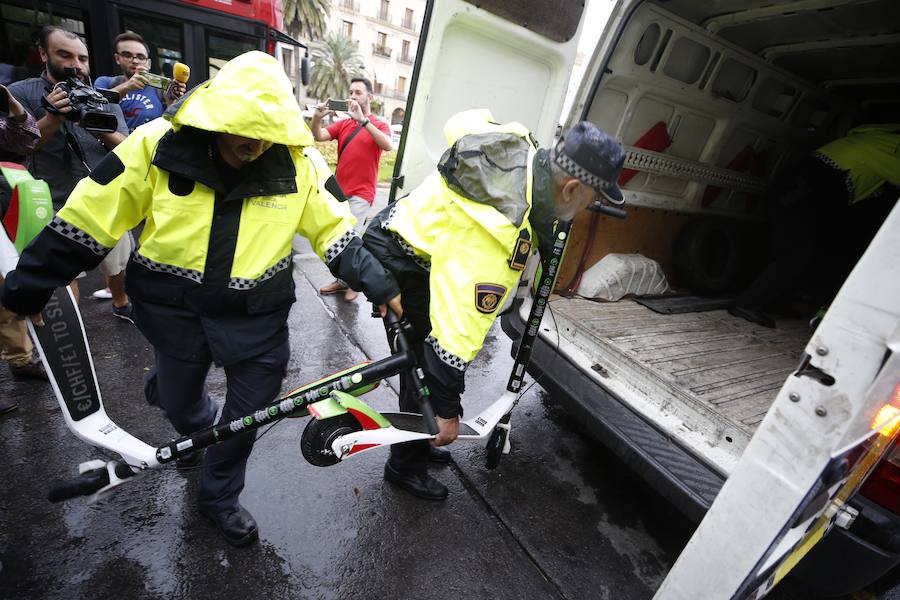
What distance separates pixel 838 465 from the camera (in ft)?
3.79

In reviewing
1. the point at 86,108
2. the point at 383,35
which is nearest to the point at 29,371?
the point at 86,108

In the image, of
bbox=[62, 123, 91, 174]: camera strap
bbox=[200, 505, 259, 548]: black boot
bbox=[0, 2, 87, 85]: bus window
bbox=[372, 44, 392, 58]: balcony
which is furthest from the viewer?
bbox=[372, 44, 392, 58]: balcony

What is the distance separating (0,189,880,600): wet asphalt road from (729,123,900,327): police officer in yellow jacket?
2926mm

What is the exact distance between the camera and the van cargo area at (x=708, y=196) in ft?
8.58

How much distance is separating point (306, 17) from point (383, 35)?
761 inches

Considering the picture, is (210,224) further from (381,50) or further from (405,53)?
(405,53)

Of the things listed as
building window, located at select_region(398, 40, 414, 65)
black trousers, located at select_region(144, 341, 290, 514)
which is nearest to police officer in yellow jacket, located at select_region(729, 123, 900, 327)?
black trousers, located at select_region(144, 341, 290, 514)

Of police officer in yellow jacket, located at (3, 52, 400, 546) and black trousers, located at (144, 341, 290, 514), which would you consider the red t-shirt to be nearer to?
police officer in yellow jacket, located at (3, 52, 400, 546)

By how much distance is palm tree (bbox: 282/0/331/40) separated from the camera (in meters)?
24.6

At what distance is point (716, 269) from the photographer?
16.0ft

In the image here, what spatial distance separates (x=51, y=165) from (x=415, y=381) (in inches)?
108

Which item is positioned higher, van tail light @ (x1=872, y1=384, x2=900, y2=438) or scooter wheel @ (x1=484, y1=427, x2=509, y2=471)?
van tail light @ (x1=872, y1=384, x2=900, y2=438)

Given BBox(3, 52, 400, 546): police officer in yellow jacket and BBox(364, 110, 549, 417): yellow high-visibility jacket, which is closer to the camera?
BBox(3, 52, 400, 546): police officer in yellow jacket

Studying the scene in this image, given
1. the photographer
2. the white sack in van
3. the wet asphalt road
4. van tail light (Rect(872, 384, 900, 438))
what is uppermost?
van tail light (Rect(872, 384, 900, 438))
